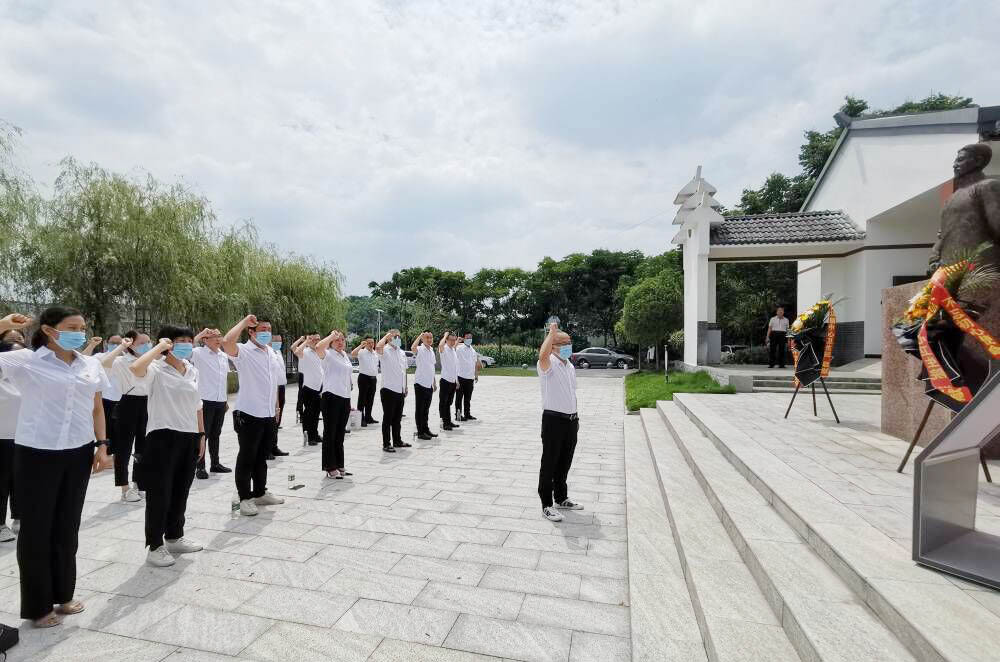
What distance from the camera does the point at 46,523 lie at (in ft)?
9.70

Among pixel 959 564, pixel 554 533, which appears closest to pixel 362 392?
pixel 554 533

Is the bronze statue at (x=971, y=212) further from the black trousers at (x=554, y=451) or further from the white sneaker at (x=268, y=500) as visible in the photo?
the white sneaker at (x=268, y=500)

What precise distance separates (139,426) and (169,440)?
2643 mm

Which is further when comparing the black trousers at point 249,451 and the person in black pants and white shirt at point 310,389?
the person in black pants and white shirt at point 310,389

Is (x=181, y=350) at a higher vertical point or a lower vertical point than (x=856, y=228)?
lower

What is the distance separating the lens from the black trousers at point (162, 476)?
3.72 m

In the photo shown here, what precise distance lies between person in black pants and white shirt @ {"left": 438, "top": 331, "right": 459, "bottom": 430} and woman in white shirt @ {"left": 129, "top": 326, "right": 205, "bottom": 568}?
5.94 metres

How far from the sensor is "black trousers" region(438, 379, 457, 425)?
9898 millimetres

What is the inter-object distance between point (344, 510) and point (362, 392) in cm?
467

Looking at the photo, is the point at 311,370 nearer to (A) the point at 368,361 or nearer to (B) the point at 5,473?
(A) the point at 368,361

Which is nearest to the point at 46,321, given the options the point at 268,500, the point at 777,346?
the point at 268,500

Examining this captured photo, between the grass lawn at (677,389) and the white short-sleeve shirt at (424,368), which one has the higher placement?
the white short-sleeve shirt at (424,368)

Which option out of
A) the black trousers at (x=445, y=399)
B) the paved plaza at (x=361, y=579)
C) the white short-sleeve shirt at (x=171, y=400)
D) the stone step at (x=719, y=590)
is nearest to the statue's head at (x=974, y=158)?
the stone step at (x=719, y=590)

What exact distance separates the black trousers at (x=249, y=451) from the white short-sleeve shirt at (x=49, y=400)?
1646mm
